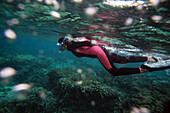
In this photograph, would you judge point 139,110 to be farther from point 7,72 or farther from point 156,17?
point 7,72

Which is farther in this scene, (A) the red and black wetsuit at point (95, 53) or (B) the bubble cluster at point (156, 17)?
(B) the bubble cluster at point (156, 17)

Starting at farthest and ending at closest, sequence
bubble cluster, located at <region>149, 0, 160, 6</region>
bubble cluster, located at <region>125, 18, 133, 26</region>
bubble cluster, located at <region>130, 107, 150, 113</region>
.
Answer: bubble cluster, located at <region>125, 18, 133, 26</region> → bubble cluster, located at <region>130, 107, 150, 113</region> → bubble cluster, located at <region>149, 0, 160, 6</region>

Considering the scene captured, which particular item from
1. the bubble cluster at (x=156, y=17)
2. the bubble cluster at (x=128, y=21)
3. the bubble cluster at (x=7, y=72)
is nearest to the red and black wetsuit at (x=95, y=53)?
the bubble cluster at (x=128, y=21)

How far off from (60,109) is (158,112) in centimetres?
710

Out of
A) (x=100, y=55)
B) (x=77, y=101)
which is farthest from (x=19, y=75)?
(x=100, y=55)

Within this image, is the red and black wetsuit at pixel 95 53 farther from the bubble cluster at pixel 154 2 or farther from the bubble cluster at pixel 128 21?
the bubble cluster at pixel 128 21

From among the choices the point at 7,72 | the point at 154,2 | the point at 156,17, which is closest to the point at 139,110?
the point at 156,17

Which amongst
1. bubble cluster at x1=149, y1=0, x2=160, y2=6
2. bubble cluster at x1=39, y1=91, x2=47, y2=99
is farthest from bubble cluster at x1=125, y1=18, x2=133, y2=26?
bubble cluster at x1=39, y1=91, x2=47, y2=99

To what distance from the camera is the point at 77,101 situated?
25.7 feet

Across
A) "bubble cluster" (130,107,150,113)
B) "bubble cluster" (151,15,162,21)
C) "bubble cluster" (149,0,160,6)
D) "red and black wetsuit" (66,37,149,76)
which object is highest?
"bubble cluster" (149,0,160,6)

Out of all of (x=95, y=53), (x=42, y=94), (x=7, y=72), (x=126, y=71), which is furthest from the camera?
(x=7, y=72)

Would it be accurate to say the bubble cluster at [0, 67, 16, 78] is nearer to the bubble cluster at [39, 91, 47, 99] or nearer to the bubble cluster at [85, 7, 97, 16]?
the bubble cluster at [39, 91, 47, 99]

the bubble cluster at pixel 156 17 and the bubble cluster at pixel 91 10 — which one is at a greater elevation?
the bubble cluster at pixel 91 10

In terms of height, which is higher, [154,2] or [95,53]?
[154,2]
